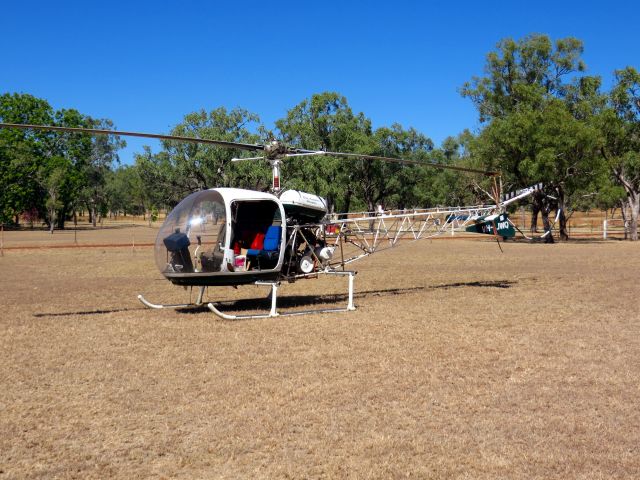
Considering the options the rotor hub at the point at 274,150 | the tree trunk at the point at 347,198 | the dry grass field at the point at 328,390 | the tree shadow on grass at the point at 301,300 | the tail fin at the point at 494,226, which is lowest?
the dry grass field at the point at 328,390

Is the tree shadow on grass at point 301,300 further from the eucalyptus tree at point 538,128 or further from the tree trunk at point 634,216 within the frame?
the tree trunk at point 634,216

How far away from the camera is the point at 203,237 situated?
1038 centimetres

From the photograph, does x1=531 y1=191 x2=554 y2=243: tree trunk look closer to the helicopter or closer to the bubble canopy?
the helicopter

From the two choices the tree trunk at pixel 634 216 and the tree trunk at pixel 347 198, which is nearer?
the tree trunk at pixel 634 216

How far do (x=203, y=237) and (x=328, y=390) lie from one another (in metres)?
4.66

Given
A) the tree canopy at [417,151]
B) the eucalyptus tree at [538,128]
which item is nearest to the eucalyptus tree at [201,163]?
the tree canopy at [417,151]

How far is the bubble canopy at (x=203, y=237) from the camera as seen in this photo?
10.2 metres

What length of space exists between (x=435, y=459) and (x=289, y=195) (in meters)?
7.32

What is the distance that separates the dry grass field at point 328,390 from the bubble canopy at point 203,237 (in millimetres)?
949

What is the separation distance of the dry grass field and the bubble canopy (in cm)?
95

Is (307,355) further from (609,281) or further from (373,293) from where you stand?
(609,281)

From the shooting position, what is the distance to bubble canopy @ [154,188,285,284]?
10.2 metres

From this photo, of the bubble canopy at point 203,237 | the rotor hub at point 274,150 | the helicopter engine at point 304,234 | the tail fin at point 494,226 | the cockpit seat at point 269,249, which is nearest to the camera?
the bubble canopy at point 203,237

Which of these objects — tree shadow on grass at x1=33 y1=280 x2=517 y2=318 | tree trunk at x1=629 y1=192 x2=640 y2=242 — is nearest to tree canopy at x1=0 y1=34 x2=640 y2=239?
tree trunk at x1=629 y1=192 x2=640 y2=242
